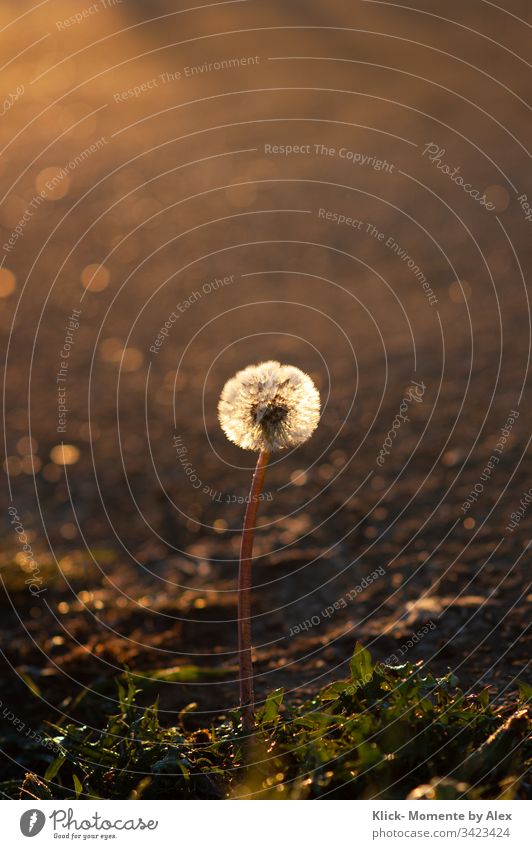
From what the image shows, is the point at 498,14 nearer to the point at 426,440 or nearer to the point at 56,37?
the point at 56,37

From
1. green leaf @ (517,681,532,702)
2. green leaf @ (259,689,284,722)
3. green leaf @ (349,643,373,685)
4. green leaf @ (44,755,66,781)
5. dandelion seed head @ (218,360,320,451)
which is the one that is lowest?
green leaf @ (44,755,66,781)

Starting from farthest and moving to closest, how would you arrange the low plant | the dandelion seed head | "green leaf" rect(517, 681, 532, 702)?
"green leaf" rect(517, 681, 532, 702) → the dandelion seed head → the low plant

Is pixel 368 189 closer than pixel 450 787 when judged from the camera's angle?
No

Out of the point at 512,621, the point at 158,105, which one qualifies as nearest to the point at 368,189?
the point at 158,105

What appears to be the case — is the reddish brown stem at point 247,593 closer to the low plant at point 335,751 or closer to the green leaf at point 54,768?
the low plant at point 335,751

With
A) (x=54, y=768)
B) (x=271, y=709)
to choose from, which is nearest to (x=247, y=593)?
(x=271, y=709)

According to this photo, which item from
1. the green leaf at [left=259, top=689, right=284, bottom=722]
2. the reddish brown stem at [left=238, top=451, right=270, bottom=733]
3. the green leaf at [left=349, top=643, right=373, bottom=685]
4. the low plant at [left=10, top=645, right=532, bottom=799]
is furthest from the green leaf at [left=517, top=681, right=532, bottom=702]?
the reddish brown stem at [left=238, top=451, right=270, bottom=733]

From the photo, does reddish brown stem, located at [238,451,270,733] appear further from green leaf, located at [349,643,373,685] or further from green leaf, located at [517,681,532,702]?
green leaf, located at [517,681,532,702]
